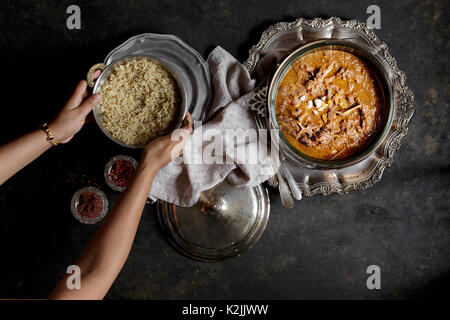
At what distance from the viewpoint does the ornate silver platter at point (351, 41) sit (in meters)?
→ 1.84

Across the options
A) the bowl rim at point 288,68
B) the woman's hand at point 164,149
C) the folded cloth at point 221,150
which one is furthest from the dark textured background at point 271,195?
the woman's hand at point 164,149

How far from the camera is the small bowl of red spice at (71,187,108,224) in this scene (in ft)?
6.35

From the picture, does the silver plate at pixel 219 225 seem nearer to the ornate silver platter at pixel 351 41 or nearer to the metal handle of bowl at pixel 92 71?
the ornate silver platter at pixel 351 41

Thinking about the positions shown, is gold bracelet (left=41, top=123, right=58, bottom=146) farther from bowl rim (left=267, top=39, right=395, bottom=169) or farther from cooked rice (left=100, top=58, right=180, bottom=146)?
bowl rim (left=267, top=39, right=395, bottom=169)

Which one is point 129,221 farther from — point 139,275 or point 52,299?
point 139,275

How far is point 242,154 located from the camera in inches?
69.7

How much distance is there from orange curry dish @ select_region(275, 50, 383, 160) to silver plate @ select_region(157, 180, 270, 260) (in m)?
0.49

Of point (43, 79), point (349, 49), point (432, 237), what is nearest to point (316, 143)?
point (349, 49)

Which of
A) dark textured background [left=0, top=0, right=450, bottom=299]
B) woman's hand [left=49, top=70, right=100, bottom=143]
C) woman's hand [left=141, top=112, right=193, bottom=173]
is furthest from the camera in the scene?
dark textured background [left=0, top=0, right=450, bottom=299]

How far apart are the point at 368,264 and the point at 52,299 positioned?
1.68m

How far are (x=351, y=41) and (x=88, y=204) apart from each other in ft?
5.57

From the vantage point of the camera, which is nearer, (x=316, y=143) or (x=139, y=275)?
(x=316, y=143)

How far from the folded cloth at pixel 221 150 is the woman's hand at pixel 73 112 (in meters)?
0.49

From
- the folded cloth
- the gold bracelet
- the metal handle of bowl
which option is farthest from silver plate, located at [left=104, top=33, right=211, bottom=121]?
the gold bracelet
